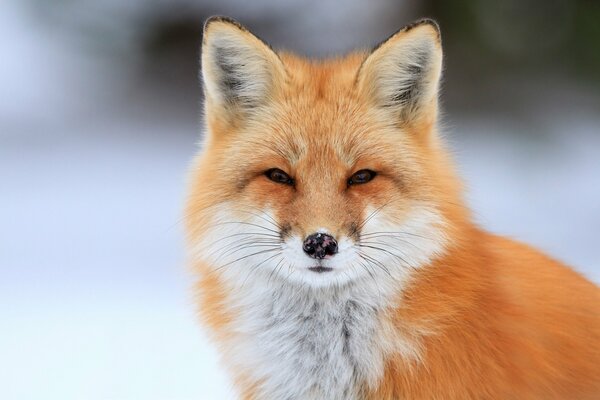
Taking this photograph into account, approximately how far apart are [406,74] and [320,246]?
28.2 inches

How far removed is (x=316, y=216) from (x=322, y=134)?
0.30m

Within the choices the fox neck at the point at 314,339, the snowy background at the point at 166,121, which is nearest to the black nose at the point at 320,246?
the fox neck at the point at 314,339

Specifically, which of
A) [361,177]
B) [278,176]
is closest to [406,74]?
[361,177]

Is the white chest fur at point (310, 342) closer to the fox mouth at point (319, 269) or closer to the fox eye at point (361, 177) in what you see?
the fox mouth at point (319, 269)

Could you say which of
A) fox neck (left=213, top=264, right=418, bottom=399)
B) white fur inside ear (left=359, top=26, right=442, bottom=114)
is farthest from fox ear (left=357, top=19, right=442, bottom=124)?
fox neck (left=213, top=264, right=418, bottom=399)

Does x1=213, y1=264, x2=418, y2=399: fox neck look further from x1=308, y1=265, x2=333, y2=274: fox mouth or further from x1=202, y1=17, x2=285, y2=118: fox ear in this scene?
x1=202, y1=17, x2=285, y2=118: fox ear

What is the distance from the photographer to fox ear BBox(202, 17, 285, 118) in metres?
2.74

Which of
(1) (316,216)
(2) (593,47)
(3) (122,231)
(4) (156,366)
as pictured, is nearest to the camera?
(1) (316,216)

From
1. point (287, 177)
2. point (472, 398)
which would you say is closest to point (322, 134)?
point (287, 177)

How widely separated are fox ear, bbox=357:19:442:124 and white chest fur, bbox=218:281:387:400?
623 mm

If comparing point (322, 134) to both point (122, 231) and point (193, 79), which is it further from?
point (193, 79)

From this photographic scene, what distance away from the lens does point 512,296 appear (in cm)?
269

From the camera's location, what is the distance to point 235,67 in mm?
2848

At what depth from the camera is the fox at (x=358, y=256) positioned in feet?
8.19
